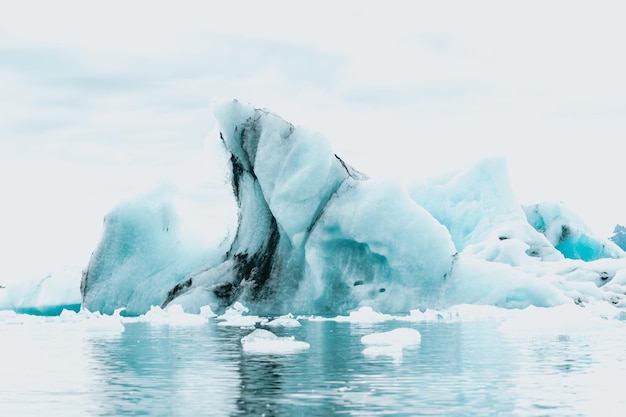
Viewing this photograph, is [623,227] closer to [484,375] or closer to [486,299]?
[486,299]

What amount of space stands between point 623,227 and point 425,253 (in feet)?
137

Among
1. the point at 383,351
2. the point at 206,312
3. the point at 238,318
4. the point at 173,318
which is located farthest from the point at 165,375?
the point at 206,312

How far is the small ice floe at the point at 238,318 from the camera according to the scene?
860 inches

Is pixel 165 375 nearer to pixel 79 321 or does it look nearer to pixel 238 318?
pixel 238 318

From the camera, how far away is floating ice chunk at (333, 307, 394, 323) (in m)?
22.3

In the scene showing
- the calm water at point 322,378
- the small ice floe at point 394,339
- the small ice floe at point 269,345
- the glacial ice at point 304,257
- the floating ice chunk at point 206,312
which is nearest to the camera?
the calm water at point 322,378

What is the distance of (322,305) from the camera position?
25.3 metres

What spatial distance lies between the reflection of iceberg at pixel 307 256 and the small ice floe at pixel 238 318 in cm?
62

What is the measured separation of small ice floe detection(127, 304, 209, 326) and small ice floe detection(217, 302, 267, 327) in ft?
2.13

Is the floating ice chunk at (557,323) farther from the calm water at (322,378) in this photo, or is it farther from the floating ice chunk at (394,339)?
the floating ice chunk at (394,339)

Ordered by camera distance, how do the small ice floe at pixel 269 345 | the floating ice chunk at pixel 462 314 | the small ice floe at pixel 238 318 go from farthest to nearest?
the floating ice chunk at pixel 462 314 < the small ice floe at pixel 238 318 < the small ice floe at pixel 269 345

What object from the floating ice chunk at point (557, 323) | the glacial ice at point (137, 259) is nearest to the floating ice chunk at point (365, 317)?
the floating ice chunk at point (557, 323)

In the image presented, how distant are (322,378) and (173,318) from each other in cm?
1415

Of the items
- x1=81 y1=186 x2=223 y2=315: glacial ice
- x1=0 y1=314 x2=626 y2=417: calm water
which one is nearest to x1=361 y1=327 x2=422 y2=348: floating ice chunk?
x1=0 y1=314 x2=626 y2=417: calm water
